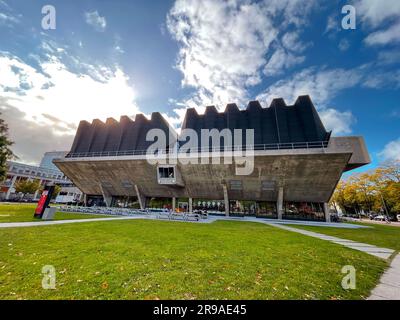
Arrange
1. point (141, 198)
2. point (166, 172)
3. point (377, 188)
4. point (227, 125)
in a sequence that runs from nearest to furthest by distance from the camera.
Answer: point (166, 172), point (227, 125), point (141, 198), point (377, 188)

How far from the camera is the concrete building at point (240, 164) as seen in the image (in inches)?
927

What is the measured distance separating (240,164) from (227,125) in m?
10.1

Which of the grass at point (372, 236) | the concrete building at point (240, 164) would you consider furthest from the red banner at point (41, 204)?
the grass at point (372, 236)

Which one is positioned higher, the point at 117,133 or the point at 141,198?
the point at 117,133

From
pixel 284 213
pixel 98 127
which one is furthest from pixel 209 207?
pixel 98 127

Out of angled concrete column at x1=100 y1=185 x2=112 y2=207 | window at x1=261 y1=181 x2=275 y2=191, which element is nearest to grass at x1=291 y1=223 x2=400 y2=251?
window at x1=261 y1=181 x2=275 y2=191

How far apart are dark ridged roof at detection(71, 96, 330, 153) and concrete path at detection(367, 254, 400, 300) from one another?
81.4 ft

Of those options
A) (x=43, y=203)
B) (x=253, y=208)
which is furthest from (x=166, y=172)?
(x=253, y=208)

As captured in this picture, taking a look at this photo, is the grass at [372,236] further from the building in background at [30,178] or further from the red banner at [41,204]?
the building in background at [30,178]

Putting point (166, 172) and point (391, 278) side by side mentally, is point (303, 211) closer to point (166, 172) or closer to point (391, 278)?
point (166, 172)

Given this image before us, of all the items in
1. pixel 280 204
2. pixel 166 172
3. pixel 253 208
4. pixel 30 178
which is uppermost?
pixel 30 178

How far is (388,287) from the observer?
13.9 ft

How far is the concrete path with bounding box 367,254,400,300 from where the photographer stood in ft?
12.4

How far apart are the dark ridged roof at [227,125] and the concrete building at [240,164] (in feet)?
0.52
